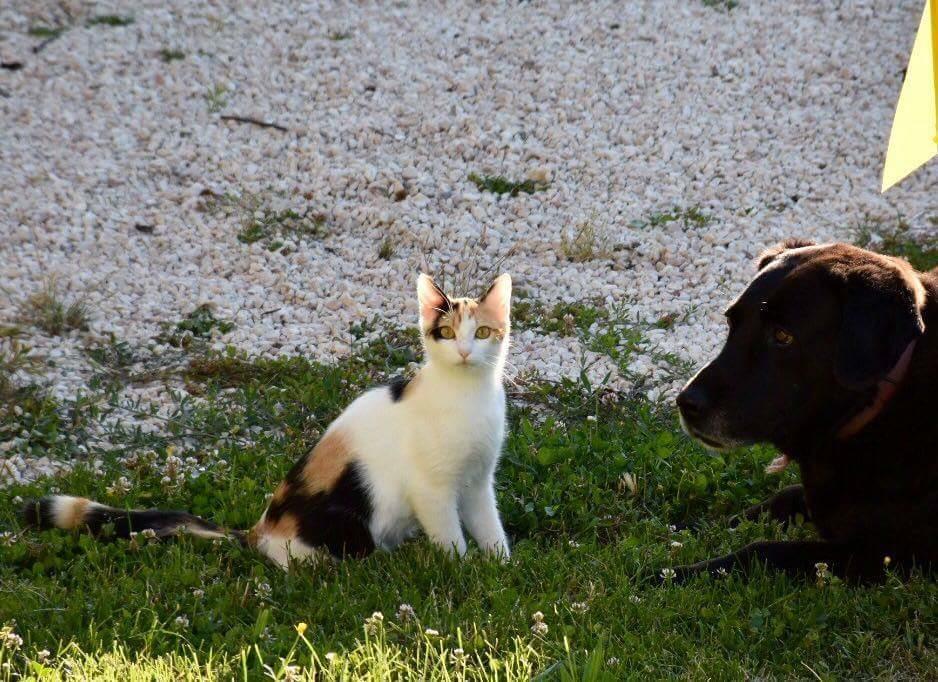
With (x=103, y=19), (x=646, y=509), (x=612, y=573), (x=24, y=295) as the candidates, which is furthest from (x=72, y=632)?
(x=103, y=19)

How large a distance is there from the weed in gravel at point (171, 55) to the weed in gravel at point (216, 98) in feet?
1.88

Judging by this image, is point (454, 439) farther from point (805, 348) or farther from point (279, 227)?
point (279, 227)

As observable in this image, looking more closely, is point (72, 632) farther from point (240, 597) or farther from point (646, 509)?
point (646, 509)

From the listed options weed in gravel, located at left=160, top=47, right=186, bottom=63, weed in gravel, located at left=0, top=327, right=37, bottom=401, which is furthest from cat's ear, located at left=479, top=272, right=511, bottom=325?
weed in gravel, located at left=160, top=47, right=186, bottom=63

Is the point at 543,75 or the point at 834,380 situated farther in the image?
the point at 543,75

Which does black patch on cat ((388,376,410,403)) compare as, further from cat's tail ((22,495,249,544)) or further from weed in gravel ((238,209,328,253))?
weed in gravel ((238,209,328,253))

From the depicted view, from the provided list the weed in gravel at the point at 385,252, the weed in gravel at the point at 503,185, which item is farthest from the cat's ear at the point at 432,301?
the weed in gravel at the point at 503,185

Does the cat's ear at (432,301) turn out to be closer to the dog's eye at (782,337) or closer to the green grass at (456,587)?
the green grass at (456,587)

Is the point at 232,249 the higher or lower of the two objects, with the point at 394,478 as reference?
lower

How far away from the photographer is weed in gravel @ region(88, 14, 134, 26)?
9.66 metres

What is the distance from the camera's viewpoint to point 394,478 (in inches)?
162

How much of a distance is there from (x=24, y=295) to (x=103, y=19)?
3986 mm

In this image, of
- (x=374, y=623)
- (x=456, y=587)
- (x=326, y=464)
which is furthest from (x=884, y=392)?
(x=326, y=464)

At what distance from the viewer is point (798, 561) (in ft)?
13.1
